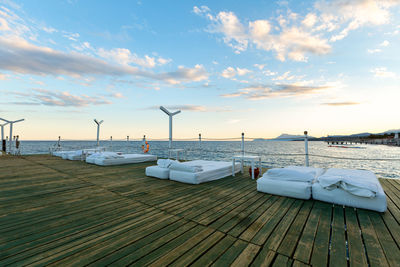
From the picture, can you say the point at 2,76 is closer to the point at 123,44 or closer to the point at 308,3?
the point at 123,44

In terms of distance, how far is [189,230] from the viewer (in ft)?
6.14

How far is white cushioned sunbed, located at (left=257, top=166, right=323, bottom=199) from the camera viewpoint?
2850 millimetres

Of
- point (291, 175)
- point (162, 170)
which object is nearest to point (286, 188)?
point (291, 175)

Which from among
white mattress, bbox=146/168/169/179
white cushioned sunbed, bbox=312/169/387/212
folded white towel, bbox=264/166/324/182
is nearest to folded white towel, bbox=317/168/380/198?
white cushioned sunbed, bbox=312/169/387/212

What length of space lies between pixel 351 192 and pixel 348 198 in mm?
133

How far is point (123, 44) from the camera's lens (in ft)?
29.4

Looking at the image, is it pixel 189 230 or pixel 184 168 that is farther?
pixel 184 168

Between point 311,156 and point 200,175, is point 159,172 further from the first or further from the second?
point 311,156

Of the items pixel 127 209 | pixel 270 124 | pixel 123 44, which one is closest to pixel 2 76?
pixel 123 44

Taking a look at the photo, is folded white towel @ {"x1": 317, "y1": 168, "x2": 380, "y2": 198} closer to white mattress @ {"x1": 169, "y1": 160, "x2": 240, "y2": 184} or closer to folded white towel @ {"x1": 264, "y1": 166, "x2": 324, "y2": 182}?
folded white towel @ {"x1": 264, "y1": 166, "x2": 324, "y2": 182}

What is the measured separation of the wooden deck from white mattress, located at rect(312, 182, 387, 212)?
10 cm

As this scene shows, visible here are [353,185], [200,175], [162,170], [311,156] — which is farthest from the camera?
[311,156]

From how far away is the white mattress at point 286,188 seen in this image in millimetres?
2830

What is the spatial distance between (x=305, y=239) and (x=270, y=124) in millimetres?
15036
